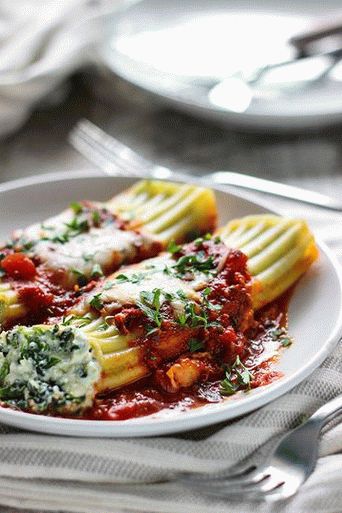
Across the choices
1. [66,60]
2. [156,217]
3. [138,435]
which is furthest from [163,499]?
[66,60]

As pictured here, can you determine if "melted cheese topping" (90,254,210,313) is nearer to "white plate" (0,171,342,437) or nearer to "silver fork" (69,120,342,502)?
"white plate" (0,171,342,437)

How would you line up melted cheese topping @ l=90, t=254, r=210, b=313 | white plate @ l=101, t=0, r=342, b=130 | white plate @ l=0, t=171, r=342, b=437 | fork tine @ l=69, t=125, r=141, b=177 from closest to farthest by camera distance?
white plate @ l=0, t=171, r=342, b=437, melted cheese topping @ l=90, t=254, r=210, b=313, fork tine @ l=69, t=125, r=141, b=177, white plate @ l=101, t=0, r=342, b=130

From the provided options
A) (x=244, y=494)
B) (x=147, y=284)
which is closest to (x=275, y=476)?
(x=244, y=494)

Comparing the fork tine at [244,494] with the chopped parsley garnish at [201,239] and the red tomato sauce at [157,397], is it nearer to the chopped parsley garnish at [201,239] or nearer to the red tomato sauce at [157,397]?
the red tomato sauce at [157,397]

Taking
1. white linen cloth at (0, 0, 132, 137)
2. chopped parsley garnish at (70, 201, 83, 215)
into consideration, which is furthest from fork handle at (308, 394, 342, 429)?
white linen cloth at (0, 0, 132, 137)

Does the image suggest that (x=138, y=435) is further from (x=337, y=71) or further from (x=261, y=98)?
(x=337, y=71)

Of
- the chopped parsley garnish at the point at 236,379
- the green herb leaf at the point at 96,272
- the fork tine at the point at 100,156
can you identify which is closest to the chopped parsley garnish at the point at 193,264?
the green herb leaf at the point at 96,272
